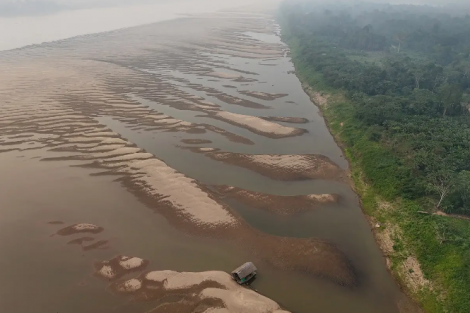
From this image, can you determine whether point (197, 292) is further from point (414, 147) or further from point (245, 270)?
point (414, 147)

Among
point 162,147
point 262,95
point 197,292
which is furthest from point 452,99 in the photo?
point 197,292

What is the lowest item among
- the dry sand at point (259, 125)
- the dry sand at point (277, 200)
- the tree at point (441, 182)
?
the dry sand at point (277, 200)

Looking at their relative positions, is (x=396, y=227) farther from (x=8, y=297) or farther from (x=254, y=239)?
(x=8, y=297)

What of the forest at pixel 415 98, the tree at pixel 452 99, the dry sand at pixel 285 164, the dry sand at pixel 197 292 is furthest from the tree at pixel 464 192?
the tree at pixel 452 99

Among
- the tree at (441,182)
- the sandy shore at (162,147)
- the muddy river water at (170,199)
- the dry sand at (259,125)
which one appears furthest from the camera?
the dry sand at (259,125)

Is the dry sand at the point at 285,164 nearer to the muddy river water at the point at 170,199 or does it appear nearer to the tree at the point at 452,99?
the muddy river water at the point at 170,199

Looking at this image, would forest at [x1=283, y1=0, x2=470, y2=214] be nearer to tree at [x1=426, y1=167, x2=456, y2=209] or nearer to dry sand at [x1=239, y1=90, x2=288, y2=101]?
tree at [x1=426, y1=167, x2=456, y2=209]

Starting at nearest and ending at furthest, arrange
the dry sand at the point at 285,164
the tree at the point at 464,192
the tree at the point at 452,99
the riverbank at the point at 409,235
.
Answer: the riverbank at the point at 409,235 < the tree at the point at 464,192 < the dry sand at the point at 285,164 < the tree at the point at 452,99

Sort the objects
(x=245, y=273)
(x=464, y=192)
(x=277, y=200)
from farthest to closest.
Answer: (x=277, y=200)
(x=464, y=192)
(x=245, y=273)
